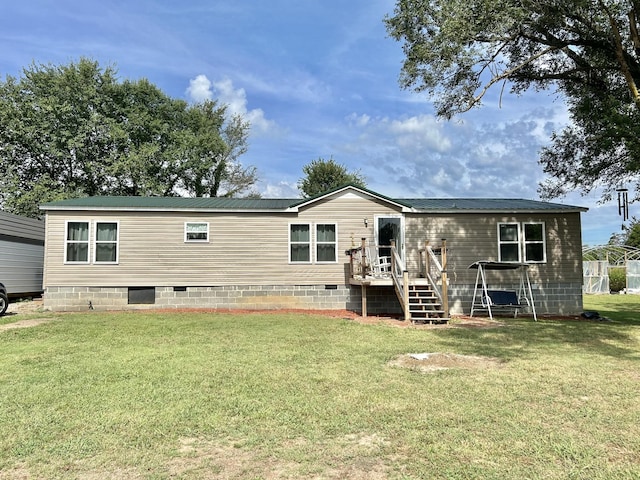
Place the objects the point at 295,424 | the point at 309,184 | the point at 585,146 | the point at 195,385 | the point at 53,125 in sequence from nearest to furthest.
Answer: the point at 295,424, the point at 195,385, the point at 585,146, the point at 53,125, the point at 309,184

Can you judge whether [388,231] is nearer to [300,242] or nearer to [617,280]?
[300,242]

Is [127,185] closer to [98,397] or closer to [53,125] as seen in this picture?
[53,125]

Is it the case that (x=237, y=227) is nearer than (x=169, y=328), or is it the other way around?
(x=169, y=328)

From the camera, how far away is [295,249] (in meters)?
13.5

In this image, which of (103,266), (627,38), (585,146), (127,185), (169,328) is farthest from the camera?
(127,185)

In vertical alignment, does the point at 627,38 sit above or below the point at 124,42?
below

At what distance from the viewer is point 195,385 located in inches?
193

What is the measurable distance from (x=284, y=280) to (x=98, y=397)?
29.5 feet

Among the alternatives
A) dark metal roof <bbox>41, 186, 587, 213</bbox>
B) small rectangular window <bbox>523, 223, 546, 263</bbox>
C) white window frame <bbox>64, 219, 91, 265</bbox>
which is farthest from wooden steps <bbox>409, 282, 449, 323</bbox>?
white window frame <bbox>64, 219, 91, 265</bbox>

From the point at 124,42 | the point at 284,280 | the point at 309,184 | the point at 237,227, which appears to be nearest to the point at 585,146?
the point at 284,280

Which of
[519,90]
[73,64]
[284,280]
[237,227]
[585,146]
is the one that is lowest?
[284,280]

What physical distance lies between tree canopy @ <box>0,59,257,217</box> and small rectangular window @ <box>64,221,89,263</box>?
1229 cm

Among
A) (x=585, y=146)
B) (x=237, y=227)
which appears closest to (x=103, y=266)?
(x=237, y=227)

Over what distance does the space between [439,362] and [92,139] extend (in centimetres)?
2578
